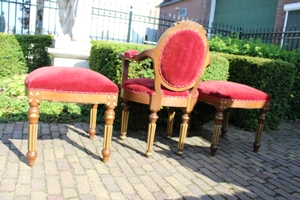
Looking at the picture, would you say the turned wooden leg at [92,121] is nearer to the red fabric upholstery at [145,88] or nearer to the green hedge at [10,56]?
the red fabric upholstery at [145,88]

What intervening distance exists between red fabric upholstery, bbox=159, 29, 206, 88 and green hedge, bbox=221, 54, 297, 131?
2044 mm

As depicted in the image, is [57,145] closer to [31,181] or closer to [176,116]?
[31,181]

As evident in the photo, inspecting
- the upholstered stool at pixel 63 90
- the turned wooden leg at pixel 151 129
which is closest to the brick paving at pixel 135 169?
the turned wooden leg at pixel 151 129

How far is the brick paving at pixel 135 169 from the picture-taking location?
221 cm

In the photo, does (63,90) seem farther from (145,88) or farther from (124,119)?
(124,119)

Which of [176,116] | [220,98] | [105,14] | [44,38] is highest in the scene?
[105,14]

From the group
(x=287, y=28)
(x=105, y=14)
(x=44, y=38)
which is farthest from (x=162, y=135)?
(x=287, y=28)

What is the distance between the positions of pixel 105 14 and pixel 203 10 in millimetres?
10457

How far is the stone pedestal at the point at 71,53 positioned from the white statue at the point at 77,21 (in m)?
0.17

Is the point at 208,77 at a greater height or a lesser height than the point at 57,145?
greater

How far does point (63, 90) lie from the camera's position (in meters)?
2.42

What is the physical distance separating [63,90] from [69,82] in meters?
0.09

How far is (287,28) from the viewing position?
12891 mm

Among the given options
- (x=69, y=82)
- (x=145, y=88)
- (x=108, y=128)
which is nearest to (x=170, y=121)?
(x=145, y=88)
